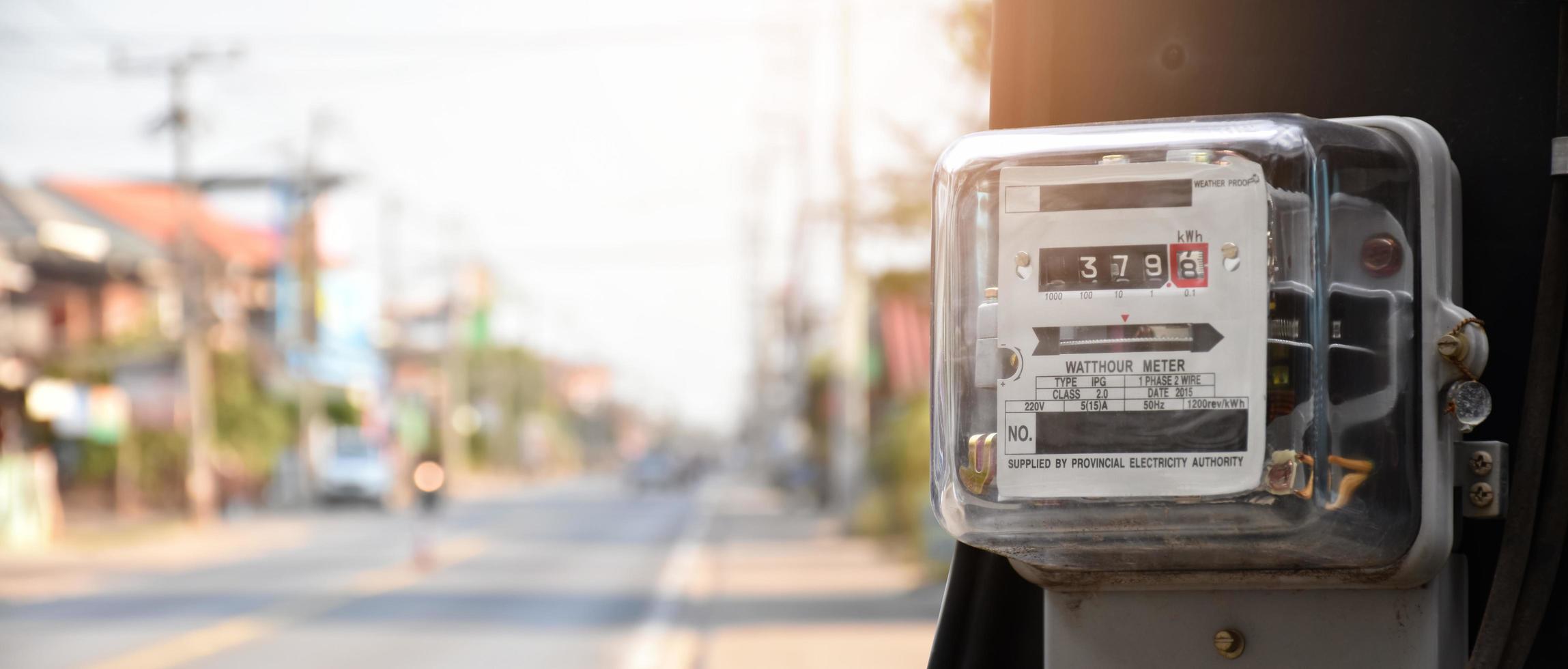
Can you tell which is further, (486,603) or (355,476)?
(355,476)

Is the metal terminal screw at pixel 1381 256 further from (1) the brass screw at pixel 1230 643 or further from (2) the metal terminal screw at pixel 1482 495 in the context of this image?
(1) the brass screw at pixel 1230 643

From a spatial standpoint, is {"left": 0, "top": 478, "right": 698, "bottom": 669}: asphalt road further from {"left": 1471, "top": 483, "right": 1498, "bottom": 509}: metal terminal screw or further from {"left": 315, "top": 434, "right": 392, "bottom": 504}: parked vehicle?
{"left": 315, "top": 434, "right": 392, "bottom": 504}: parked vehicle

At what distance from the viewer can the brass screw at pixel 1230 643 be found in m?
1.68

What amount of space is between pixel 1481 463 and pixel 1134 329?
0.36 metres

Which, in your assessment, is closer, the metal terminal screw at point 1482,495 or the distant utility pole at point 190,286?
the metal terminal screw at point 1482,495

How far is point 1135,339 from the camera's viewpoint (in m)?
1.55

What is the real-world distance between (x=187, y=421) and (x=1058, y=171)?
43.2 metres

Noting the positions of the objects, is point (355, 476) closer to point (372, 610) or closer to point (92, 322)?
point (92, 322)

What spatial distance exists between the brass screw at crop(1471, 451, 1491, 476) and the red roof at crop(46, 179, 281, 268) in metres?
59.6

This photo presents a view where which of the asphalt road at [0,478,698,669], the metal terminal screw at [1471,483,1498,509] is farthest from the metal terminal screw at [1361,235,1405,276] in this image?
the asphalt road at [0,478,698,669]

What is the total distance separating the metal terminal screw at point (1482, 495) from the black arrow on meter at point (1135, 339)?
308 millimetres

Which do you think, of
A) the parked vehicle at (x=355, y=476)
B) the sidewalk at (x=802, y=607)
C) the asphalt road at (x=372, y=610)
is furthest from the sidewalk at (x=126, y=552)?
the sidewalk at (x=802, y=607)

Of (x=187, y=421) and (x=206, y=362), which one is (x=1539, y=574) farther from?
(x=206, y=362)

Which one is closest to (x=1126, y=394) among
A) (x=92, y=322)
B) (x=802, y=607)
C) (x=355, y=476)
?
(x=802, y=607)
